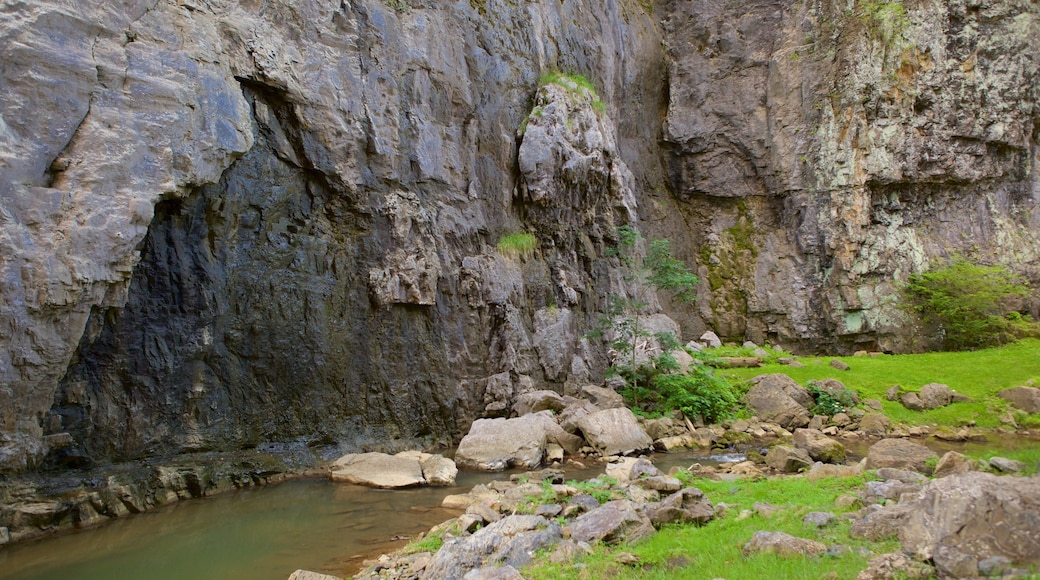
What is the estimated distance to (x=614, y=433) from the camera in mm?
15688

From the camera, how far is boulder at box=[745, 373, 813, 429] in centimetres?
1884

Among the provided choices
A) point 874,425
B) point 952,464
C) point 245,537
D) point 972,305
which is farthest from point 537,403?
point 972,305

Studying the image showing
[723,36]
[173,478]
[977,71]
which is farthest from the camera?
[723,36]

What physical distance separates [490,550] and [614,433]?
896cm

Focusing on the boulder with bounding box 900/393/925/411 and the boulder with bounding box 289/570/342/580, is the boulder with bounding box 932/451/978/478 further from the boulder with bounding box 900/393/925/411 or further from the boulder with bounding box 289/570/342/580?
the boulder with bounding box 900/393/925/411

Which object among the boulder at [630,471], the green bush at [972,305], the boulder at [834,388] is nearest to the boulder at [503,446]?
the boulder at [630,471]

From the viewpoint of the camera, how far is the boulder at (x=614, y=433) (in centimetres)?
1541

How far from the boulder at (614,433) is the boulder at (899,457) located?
5962mm

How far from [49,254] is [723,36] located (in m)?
30.0

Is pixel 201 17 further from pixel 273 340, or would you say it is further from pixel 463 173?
pixel 463 173

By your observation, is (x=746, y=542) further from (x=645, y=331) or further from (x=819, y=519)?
(x=645, y=331)

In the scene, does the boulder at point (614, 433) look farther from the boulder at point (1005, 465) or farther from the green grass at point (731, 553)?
the boulder at point (1005, 465)

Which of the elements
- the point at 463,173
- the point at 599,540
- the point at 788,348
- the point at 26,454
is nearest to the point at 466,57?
the point at 463,173

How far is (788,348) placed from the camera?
95.5 feet
